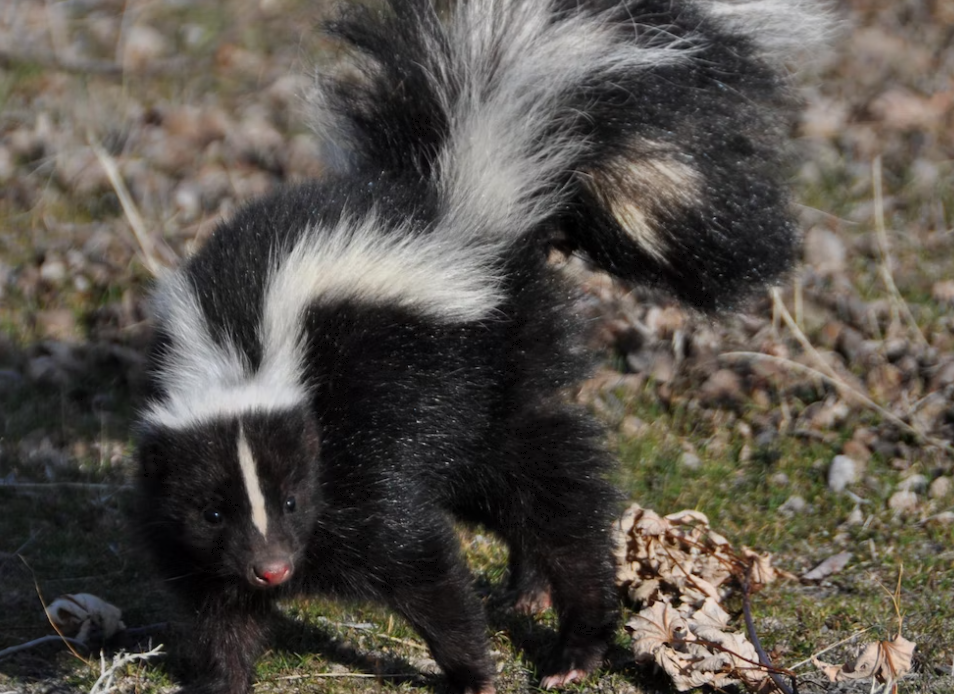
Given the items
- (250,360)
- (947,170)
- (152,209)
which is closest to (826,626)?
(250,360)

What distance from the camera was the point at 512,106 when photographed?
441cm

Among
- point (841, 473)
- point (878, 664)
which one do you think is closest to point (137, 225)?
point (841, 473)

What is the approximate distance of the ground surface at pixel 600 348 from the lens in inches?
187

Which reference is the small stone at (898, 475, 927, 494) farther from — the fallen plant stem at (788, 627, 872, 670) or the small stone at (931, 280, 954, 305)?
A: the small stone at (931, 280, 954, 305)

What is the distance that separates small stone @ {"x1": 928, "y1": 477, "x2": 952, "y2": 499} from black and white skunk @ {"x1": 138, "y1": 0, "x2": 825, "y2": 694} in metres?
1.37

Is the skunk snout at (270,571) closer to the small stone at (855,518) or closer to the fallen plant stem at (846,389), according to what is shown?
the small stone at (855,518)

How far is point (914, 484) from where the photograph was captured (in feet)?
17.9

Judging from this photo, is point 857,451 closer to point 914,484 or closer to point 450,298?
point 914,484

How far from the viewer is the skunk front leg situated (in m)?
4.14

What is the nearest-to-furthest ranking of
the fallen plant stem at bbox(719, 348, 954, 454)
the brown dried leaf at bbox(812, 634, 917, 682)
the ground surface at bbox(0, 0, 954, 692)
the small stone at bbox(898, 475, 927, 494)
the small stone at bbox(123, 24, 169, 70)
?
the brown dried leaf at bbox(812, 634, 917, 682), the ground surface at bbox(0, 0, 954, 692), the small stone at bbox(898, 475, 927, 494), the fallen plant stem at bbox(719, 348, 954, 454), the small stone at bbox(123, 24, 169, 70)

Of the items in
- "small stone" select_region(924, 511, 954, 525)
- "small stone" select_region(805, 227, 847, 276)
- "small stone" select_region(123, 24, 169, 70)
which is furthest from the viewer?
"small stone" select_region(123, 24, 169, 70)

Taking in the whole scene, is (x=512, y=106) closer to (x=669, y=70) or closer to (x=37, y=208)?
(x=669, y=70)

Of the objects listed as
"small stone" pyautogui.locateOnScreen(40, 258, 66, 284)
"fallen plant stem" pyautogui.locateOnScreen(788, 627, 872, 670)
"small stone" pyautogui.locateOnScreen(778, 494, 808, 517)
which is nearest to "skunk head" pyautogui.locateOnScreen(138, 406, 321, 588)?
"fallen plant stem" pyautogui.locateOnScreen(788, 627, 872, 670)

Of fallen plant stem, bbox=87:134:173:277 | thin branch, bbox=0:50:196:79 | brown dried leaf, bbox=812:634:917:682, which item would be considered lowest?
thin branch, bbox=0:50:196:79
